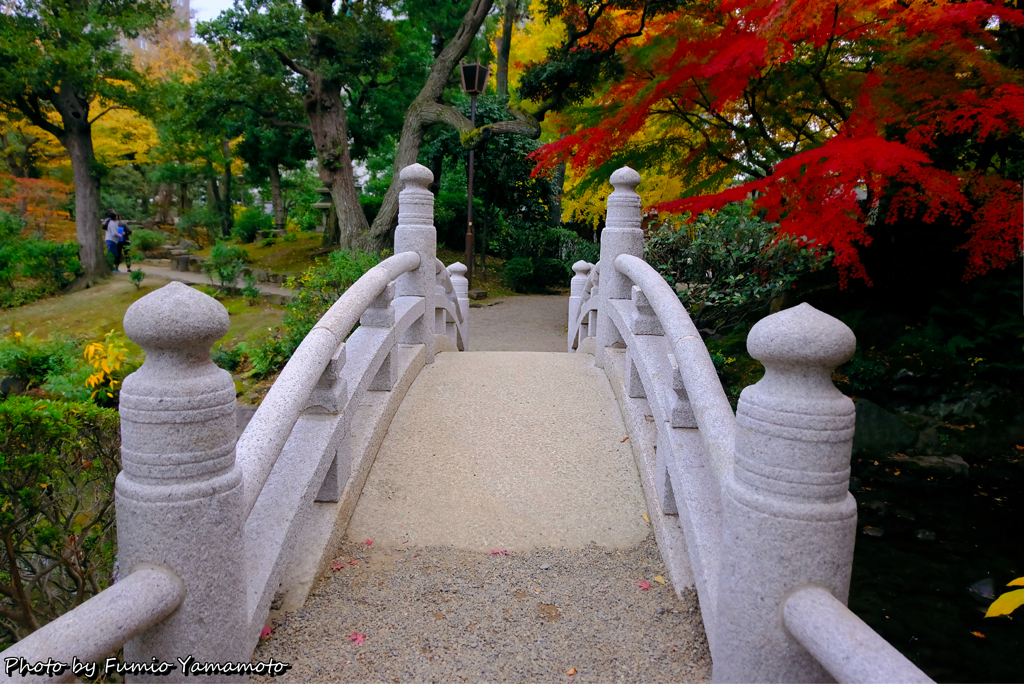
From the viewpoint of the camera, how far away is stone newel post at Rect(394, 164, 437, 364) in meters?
4.90

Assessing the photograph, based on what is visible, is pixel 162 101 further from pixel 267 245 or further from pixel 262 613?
pixel 262 613

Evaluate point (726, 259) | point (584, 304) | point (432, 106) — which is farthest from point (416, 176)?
point (432, 106)

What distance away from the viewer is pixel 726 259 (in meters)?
7.66

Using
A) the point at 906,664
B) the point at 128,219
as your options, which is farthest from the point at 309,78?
the point at 128,219

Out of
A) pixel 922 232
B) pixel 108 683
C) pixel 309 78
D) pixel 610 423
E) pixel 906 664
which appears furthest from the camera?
pixel 309 78

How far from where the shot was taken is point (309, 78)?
47.0 ft

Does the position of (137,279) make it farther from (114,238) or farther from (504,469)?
(504,469)

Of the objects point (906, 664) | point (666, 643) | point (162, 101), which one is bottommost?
point (666, 643)

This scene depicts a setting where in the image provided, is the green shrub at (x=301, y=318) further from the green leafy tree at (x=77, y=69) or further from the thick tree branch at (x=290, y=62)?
the green leafy tree at (x=77, y=69)

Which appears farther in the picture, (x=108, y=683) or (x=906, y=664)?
(x=108, y=683)

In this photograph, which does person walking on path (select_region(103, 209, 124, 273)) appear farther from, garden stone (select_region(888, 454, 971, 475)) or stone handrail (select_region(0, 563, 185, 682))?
stone handrail (select_region(0, 563, 185, 682))

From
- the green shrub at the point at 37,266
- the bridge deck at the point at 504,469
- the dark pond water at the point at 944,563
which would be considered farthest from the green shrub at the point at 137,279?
the dark pond water at the point at 944,563

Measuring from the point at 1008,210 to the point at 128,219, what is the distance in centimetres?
3153

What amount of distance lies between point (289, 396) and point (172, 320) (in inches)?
32.6
